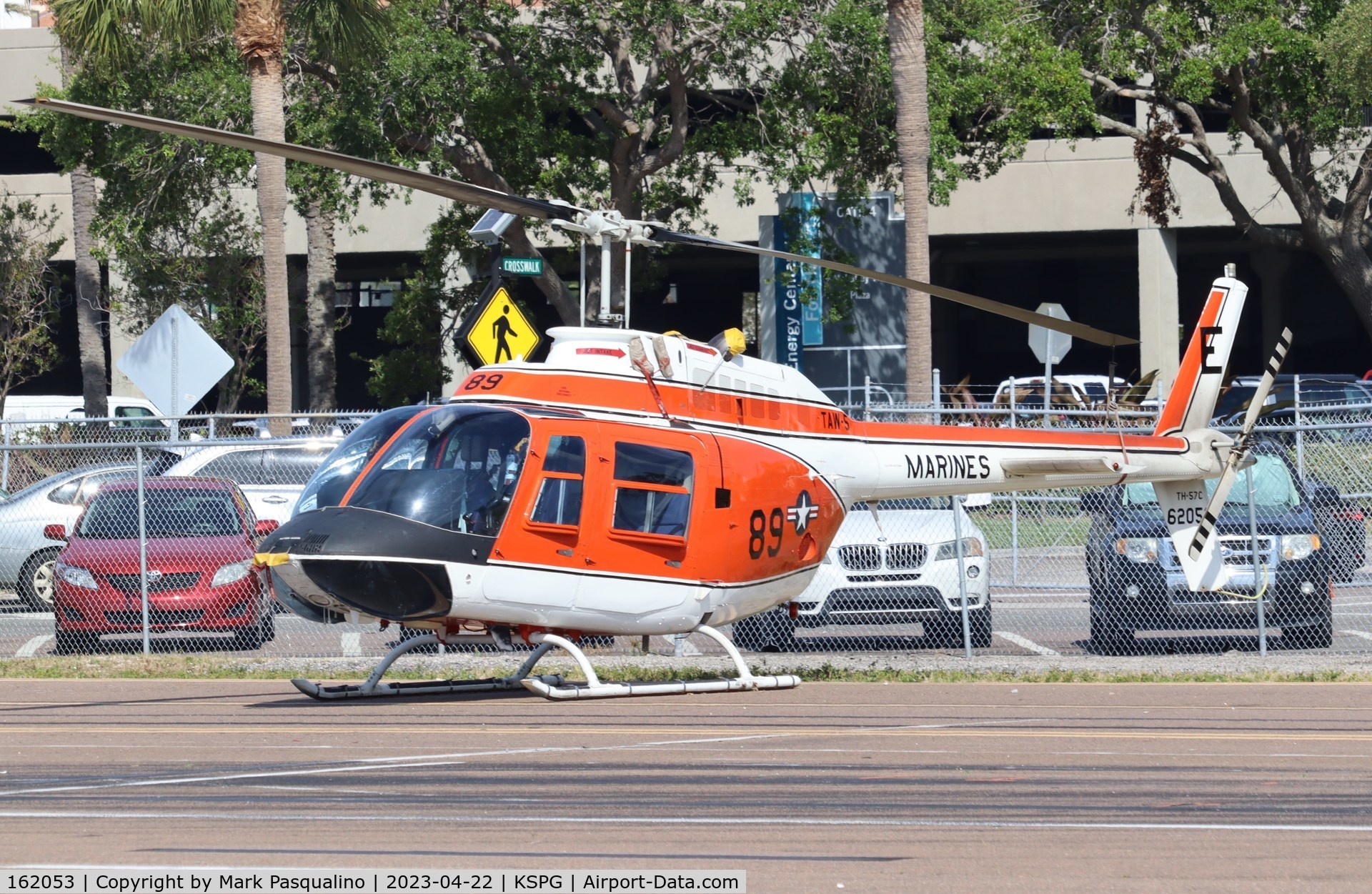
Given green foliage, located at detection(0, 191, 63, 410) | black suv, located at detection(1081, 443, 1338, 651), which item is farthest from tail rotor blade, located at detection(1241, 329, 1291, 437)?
green foliage, located at detection(0, 191, 63, 410)

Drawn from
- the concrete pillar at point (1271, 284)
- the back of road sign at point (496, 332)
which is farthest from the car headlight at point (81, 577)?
the concrete pillar at point (1271, 284)

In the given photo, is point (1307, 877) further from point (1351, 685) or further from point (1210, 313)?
point (1210, 313)

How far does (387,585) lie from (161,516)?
16.5ft

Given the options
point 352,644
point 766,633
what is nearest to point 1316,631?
point 766,633

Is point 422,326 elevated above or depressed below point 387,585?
above

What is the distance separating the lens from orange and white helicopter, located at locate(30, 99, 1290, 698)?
10.0 m

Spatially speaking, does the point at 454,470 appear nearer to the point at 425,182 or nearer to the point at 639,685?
the point at 425,182

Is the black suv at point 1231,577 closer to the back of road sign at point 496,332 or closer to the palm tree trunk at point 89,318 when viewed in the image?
the back of road sign at point 496,332

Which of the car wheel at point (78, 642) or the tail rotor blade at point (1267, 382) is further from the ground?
the tail rotor blade at point (1267, 382)

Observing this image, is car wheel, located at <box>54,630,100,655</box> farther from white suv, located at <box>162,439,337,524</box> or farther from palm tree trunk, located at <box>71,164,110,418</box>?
palm tree trunk, located at <box>71,164,110,418</box>

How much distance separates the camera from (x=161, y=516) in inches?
557

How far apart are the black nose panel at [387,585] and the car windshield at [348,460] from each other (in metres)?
0.54

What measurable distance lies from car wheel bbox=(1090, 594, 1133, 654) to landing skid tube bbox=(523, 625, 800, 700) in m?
2.92

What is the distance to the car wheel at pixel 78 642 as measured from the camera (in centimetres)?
1400
